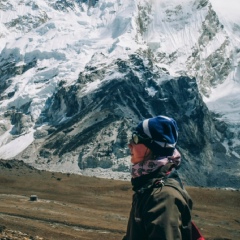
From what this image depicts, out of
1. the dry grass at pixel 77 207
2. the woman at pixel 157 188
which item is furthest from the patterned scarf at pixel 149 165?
the dry grass at pixel 77 207

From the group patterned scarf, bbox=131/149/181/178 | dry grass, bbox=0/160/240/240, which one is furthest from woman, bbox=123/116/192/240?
dry grass, bbox=0/160/240/240

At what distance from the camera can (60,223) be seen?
59.6m

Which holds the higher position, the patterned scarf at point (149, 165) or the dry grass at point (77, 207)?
the patterned scarf at point (149, 165)

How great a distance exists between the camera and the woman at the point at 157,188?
6973 millimetres

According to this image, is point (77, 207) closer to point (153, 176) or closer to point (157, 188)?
point (153, 176)

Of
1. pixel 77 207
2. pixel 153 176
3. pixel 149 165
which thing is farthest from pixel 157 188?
pixel 77 207

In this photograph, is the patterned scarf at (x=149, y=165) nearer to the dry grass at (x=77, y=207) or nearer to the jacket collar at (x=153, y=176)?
the jacket collar at (x=153, y=176)

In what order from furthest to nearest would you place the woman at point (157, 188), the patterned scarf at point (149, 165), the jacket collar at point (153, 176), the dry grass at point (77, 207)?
the dry grass at point (77, 207) < the patterned scarf at point (149, 165) < the jacket collar at point (153, 176) < the woman at point (157, 188)

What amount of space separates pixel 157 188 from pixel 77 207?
81694 mm

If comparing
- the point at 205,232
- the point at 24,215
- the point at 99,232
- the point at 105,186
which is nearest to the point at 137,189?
the point at 99,232

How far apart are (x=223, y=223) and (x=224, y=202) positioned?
36.2 m

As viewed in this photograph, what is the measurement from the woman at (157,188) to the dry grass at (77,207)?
25.8 metres

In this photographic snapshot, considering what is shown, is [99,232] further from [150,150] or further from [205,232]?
[150,150]

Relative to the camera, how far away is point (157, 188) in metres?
7.41
